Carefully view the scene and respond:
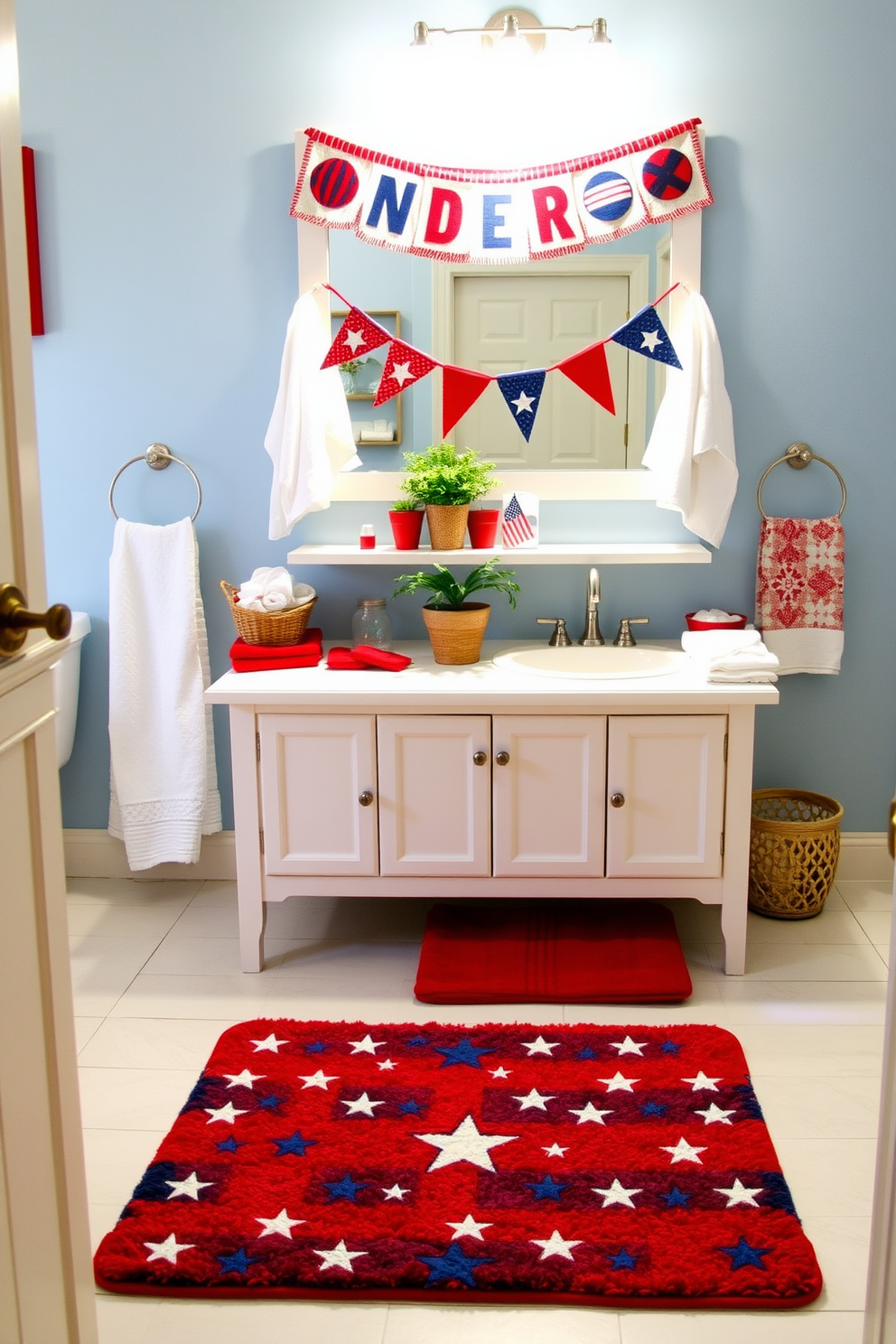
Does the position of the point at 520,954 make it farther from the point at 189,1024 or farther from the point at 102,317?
the point at 102,317

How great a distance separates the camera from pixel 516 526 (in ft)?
10.3

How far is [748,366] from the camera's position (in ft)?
10.4

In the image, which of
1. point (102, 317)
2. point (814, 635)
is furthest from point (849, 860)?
point (102, 317)

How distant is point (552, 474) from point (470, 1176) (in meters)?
1.68

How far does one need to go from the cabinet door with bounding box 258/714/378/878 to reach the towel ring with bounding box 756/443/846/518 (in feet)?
3.78

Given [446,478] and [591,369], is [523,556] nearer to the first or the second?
[446,478]

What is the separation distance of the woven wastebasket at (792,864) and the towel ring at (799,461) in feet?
2.50

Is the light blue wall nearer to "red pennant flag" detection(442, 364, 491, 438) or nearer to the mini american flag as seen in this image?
the mini american flag

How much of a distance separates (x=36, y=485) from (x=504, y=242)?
6.49ft

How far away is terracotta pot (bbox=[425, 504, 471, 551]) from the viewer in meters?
3.07

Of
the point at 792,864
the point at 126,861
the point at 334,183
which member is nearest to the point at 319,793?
the point at 126,861

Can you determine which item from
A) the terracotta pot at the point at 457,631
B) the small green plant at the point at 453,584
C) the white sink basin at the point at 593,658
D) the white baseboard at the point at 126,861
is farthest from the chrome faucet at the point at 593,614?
the white baseboard at the point at 126,861

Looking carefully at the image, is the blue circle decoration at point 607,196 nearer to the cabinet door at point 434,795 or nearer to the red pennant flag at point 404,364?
the red pennant flag at point 404,364

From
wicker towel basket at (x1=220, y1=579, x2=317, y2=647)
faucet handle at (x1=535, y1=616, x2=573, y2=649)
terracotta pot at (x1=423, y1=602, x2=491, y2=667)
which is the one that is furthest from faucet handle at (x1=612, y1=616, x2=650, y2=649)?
wicker towel basket at (x1=220, y1=579, x2=317, y2=647)
